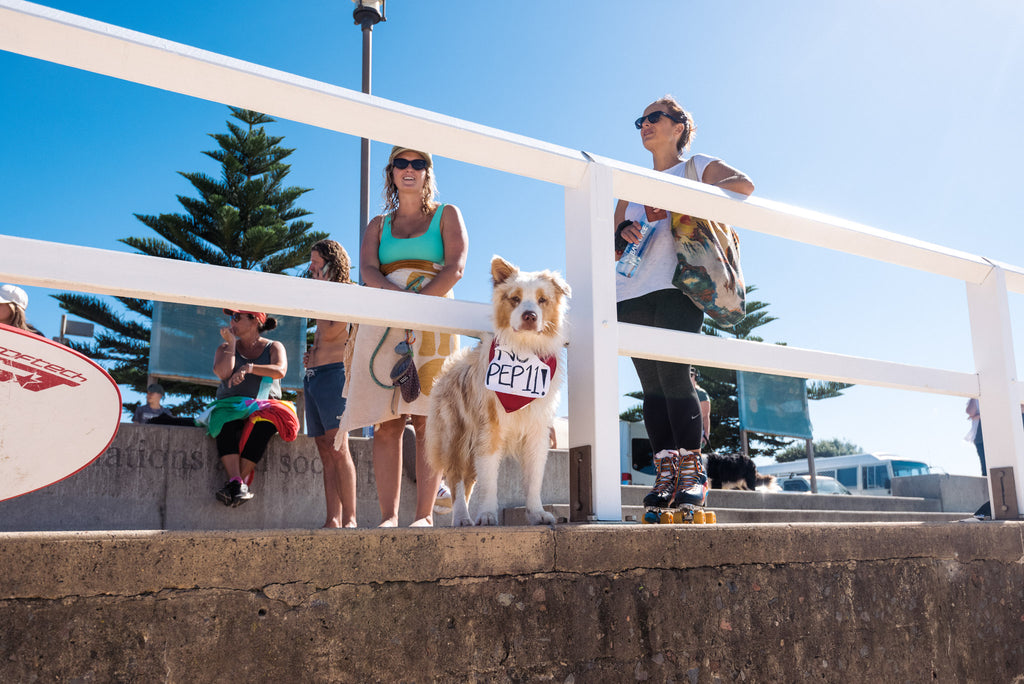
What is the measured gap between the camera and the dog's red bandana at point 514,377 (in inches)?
98.5

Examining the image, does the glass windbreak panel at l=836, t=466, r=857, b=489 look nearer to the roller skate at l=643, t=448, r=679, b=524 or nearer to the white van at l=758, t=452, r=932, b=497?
the white van at l=758, t=452, r=932, b=497

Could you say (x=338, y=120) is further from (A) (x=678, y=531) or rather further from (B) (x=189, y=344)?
(B) (x=189, y=344)

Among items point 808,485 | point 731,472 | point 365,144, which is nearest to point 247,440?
point 365,144

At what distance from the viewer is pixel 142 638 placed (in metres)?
1.61

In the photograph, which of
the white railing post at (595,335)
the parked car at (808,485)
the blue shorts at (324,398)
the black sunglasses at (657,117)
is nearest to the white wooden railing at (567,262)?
the white railing post at (595,335)

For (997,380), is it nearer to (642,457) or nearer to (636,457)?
(642,457)

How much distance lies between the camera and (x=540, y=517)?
8.11 feet

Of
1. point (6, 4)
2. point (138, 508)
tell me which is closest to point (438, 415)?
point (6, 4)

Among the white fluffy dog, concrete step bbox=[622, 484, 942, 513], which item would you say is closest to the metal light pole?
concrete step bbox=[622, 484, 942, 513]

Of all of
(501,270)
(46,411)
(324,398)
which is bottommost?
(46,411)

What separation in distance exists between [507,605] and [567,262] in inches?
44.8

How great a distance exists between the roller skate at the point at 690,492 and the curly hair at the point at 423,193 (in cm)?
157

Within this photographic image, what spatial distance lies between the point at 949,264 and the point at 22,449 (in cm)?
339

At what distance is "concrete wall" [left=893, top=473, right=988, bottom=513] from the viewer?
11.3 meters
